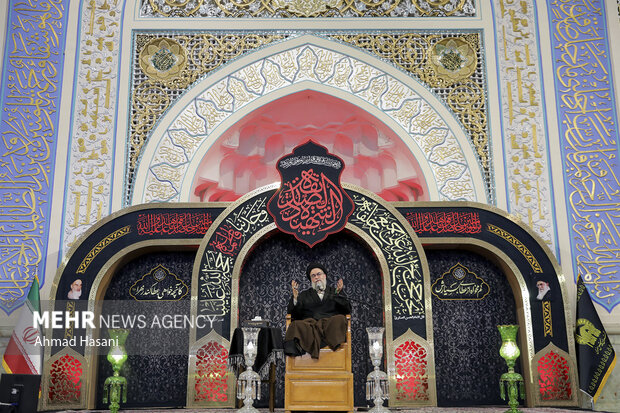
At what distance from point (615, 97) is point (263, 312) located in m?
3.85

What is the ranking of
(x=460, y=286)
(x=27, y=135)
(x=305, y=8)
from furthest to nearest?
(x=305, y=8) < (x=27, y=135) < (x=460, y=286)

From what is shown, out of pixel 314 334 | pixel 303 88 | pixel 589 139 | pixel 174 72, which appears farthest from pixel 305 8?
pixel 314 334

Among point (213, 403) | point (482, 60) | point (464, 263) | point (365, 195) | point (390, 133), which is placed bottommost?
point (213, 403)

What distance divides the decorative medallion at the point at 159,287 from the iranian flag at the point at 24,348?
2.84ft

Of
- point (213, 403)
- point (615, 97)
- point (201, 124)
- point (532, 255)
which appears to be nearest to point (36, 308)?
point (213, 403)

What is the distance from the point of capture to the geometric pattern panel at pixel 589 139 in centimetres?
590

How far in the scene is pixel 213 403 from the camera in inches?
209

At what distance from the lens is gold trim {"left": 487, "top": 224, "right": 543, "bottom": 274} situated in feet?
18.6

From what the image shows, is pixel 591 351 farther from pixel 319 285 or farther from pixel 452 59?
pixel 452 59

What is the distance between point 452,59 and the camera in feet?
21.4

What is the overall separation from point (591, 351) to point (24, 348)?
4547 millimetres

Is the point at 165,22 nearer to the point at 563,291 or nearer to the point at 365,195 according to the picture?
the point at 365,195

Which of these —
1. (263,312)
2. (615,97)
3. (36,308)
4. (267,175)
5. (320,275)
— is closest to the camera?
(320,275)

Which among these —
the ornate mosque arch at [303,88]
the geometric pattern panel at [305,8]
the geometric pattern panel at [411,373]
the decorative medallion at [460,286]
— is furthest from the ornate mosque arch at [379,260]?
the geometric pattern panel at [305,8]
